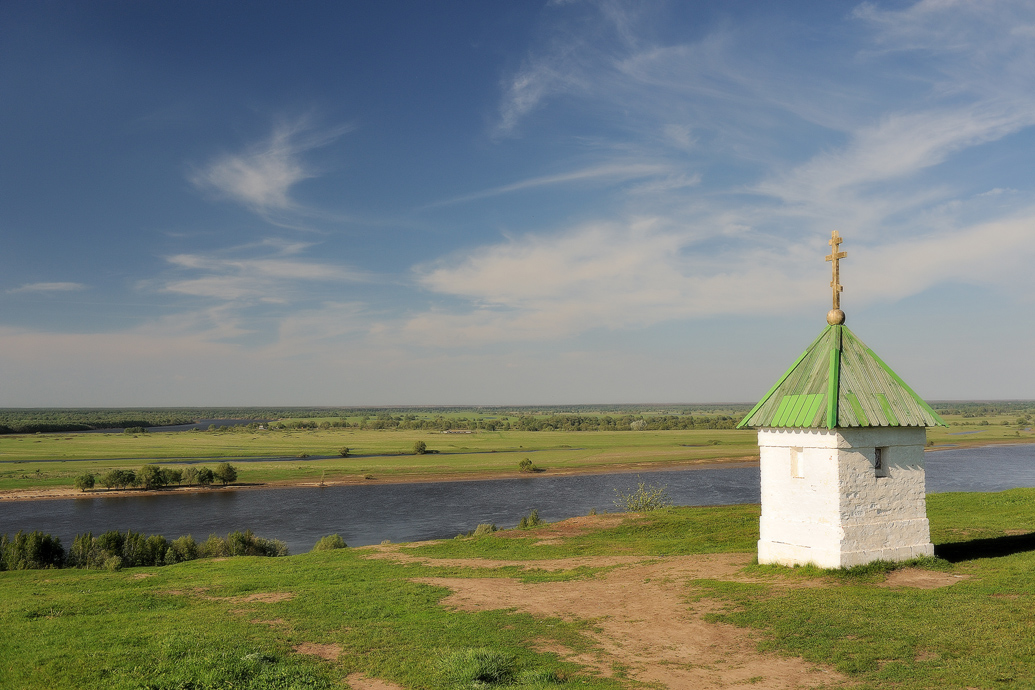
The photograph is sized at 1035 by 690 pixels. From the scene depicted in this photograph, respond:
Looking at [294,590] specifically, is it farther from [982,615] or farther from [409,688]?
[982,615]

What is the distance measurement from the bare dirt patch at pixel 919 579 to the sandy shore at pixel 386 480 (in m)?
72.4

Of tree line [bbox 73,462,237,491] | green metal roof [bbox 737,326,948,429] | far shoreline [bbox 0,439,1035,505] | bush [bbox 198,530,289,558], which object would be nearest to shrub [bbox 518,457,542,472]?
far shoreline [bbox 0,439,1035,505]

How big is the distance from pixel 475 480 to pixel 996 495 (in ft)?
205

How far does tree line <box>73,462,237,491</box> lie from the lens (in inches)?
3017

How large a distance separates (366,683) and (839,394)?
13.6 metres

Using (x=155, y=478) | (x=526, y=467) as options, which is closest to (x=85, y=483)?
(x=155, y=478)

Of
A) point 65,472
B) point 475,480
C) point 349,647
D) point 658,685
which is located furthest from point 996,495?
point 65,472

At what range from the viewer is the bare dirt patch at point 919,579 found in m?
15.3

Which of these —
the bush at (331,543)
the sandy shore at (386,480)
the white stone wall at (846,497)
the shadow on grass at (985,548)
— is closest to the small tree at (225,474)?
the sandy shore at (386,480)

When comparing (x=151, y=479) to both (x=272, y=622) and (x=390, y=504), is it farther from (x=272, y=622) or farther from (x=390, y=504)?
(x=272, y=622)

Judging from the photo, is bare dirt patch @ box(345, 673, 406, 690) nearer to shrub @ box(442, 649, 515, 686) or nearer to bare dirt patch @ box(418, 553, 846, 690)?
shrub @ box(442, 649, 515, 686)

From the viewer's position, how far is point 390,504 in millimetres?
66438

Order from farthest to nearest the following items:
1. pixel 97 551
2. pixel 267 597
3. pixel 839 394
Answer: pixel 97 551 → pixel 267 597 → pixel 839 394

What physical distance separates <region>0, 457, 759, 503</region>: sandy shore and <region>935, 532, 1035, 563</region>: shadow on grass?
229 ft
